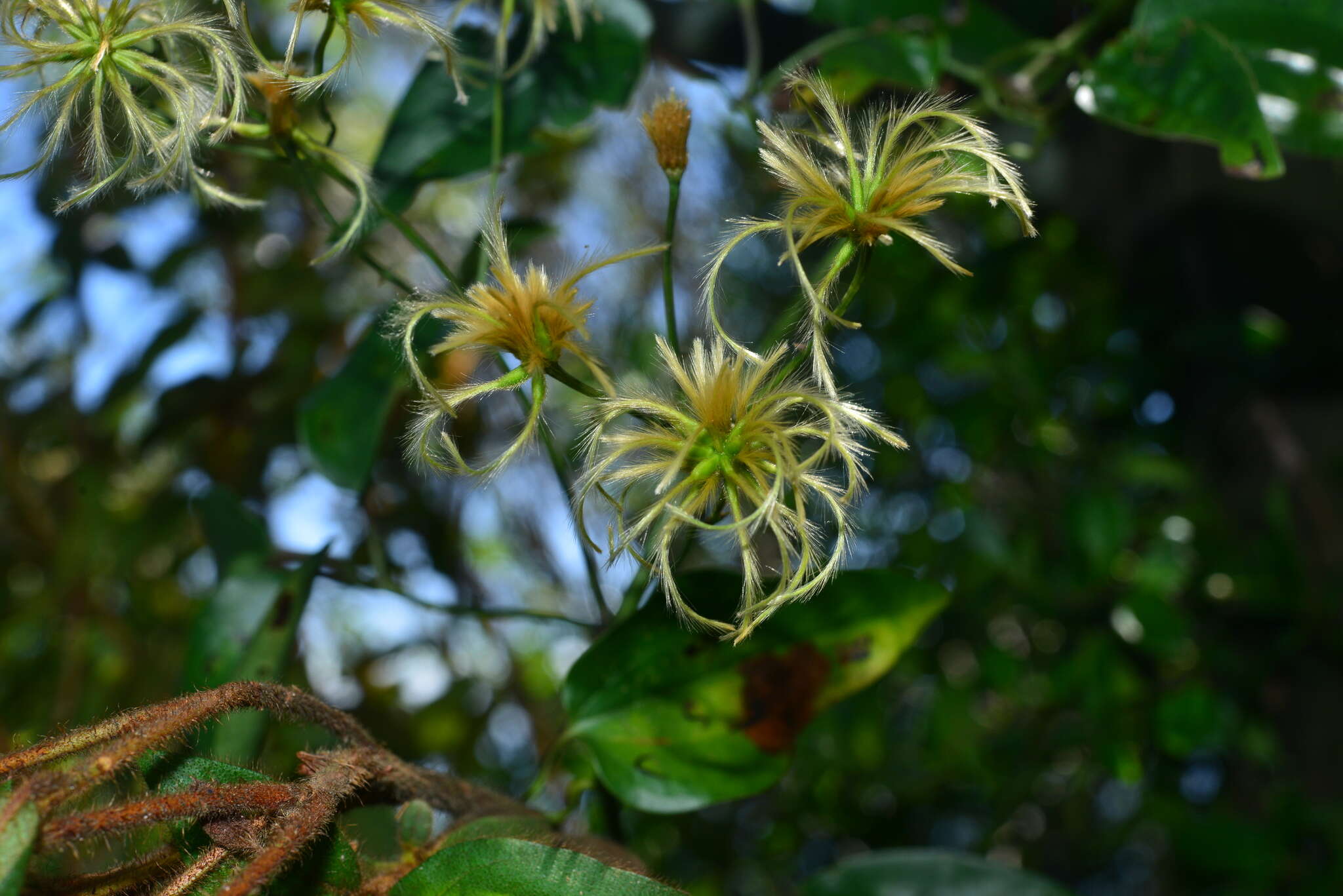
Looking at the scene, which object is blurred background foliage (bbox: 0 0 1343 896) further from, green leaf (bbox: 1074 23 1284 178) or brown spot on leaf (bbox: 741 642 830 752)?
brown spot on leaf (bbox: 741 642 830 752)

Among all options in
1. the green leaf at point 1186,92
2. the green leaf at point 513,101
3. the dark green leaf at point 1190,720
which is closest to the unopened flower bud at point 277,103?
the green leaf at point 513,101

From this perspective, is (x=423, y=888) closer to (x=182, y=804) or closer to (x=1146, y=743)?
(x=182, y=804)

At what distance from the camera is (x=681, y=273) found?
177 centimetres

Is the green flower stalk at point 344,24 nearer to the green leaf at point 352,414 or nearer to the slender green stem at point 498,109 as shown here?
the slender green stem at point 498,109

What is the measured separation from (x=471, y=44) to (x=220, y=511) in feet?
1.11

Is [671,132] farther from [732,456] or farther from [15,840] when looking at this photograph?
[15,840]

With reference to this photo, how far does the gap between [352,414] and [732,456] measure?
337 mm

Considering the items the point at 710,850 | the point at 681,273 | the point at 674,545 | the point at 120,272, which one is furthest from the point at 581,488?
the point at 681,273

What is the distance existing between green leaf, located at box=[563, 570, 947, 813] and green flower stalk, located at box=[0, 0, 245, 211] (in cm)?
26

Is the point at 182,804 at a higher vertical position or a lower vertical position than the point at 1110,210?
higher

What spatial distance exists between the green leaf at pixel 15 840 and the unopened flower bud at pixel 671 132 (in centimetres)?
27

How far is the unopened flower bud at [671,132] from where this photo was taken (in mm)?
340

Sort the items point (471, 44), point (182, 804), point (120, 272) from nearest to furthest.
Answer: point (182, 804) < point (471, 44) < point (120, 272)

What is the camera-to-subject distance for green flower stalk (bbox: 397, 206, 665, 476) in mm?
300
